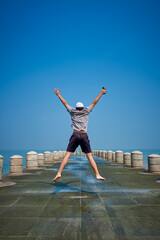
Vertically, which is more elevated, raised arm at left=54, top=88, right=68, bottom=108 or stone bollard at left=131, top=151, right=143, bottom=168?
raised arm at left=54, top=88, right=68, bottom=108

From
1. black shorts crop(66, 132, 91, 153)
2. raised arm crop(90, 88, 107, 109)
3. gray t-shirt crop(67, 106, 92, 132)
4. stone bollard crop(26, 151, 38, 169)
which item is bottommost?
stone bollard crop(26, 151, 38, 169)

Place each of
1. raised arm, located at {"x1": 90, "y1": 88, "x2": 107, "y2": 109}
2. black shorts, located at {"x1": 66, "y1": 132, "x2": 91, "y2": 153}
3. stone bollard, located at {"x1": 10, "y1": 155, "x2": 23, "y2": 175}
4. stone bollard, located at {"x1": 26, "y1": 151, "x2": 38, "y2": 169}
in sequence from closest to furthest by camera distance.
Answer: black shorts, located at {"x1": 66, "y1": 132, "x2": 91, "y2": 153}
raised arm, located at {"x1": 90, "y1": 88, "x2": 107, "y2": 109}
stone bollard, located at {"x1": 10, "y1": 155, "x2": 23, "y2": 175}
stone bollard, located at {"x1": 26, "y1": 151, "x2": 38, "y2": 169}

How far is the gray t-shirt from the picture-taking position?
5031 mm

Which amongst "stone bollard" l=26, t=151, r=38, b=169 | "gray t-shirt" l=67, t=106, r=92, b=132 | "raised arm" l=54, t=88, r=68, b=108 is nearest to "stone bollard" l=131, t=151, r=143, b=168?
"stone bollard" l=26, t=151, r=38, b=169

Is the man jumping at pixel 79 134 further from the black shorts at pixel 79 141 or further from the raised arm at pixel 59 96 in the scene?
the raised arm at pixel 59 96

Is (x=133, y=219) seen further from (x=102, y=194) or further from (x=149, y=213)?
(x=102, y=194)

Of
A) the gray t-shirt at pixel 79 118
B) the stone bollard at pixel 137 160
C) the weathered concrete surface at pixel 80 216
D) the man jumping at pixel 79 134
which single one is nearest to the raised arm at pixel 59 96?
the man jumping at pixel 79 134

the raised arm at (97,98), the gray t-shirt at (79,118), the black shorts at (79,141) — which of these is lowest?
the black shorts at (79,141)

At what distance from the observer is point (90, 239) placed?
264cm

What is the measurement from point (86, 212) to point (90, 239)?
107 centimetres

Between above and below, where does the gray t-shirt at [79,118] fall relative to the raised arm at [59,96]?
below

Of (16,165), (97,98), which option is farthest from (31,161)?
(97,98)

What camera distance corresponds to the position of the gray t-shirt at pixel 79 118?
5.03 m

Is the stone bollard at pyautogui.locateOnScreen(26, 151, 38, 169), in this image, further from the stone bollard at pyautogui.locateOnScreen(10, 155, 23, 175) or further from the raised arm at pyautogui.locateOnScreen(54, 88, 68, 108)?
the raised arm at pyautogui.locateOnScreen(54, 88, 68, 108)
